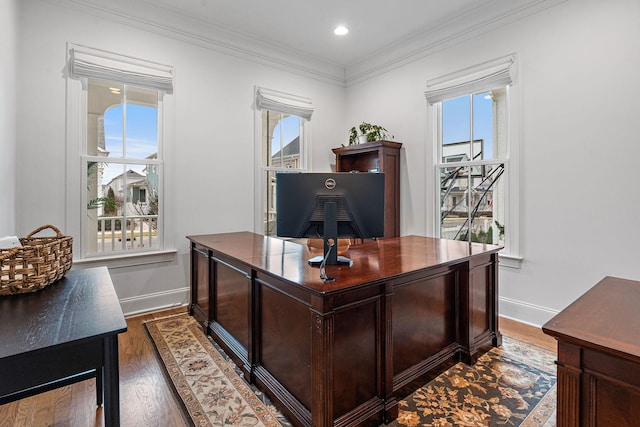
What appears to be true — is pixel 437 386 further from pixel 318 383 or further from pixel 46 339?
pixel 46 339

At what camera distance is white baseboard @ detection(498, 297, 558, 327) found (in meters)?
3.00

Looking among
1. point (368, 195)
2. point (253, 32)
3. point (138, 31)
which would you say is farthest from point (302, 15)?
point (368, 195)

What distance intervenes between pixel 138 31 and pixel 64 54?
708mm

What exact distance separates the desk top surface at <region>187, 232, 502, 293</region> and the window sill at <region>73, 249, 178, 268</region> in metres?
0.53

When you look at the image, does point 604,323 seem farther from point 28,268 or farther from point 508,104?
point 508,104

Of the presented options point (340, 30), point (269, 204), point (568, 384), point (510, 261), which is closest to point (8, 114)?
point (269, 204)

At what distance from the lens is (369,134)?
4.27 m

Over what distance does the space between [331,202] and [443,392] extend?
1.34m

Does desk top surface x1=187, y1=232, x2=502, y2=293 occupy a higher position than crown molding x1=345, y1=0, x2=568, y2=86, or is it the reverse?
crown molding x1=345, y1=0, x2=568, y2=86

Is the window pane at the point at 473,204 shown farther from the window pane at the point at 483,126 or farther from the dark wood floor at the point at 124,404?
the dark wood floor at the point at 124,404

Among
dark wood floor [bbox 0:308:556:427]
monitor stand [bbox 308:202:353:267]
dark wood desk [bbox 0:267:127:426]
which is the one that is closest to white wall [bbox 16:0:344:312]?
dark wood floor [bbox 0:308:556:427]

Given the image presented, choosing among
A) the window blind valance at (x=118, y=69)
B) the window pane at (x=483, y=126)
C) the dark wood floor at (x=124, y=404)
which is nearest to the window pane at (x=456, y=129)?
the window pane at (x=483, y=126)

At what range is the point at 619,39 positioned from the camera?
2.59 m

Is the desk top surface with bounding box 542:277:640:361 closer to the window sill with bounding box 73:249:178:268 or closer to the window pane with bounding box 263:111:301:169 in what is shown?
the window sill with bounding box 73:249:178:268
